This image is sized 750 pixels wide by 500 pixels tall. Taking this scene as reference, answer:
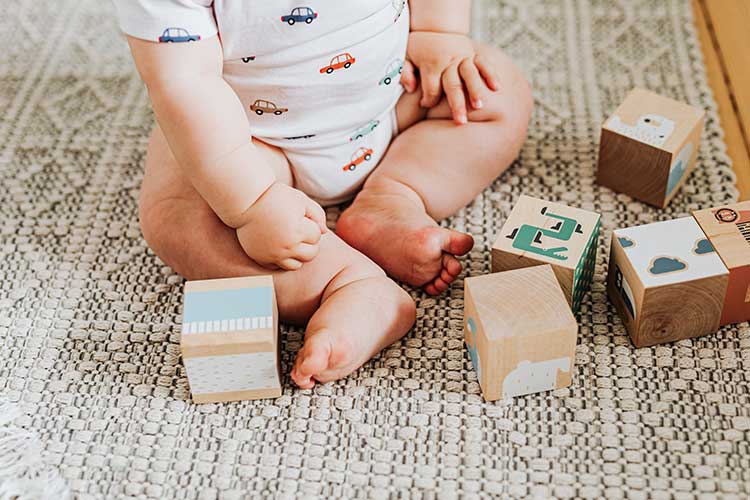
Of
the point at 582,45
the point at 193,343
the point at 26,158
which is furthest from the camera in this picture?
the point at 582,45

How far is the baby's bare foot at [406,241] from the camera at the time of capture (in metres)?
Answer: 0.88

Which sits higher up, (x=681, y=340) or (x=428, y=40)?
(x=428, y=40)

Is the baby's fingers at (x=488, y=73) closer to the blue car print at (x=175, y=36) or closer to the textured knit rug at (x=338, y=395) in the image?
the textured knit rug at (x=338, y=395)

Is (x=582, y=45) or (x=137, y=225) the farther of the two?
(x=582, y=45)

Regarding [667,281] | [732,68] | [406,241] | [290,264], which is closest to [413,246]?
[406,241]

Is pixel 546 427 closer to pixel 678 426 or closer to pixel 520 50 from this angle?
pixel 678 426

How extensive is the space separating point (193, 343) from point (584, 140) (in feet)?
1.75

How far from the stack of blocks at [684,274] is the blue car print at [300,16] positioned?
33 cm

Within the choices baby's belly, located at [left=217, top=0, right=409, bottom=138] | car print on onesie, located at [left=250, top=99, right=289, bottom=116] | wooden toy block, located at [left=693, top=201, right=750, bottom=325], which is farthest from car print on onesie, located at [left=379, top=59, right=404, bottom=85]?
wooden toy block, located at [left=693, top=201, right=750, bottom=325]

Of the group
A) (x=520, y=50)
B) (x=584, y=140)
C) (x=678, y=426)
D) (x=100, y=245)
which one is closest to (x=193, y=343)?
(x=100, y=245)

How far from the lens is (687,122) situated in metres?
0.95

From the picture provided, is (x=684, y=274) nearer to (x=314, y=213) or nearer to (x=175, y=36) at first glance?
(x=314, y=213)

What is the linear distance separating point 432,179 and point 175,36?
31cm

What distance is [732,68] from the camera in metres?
1.12
